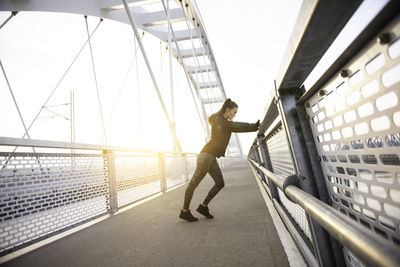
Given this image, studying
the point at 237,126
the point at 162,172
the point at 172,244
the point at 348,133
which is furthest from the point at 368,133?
the point at 162,172

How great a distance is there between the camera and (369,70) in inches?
25.4

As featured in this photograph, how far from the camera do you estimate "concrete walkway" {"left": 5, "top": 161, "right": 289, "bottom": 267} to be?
1.53 meters

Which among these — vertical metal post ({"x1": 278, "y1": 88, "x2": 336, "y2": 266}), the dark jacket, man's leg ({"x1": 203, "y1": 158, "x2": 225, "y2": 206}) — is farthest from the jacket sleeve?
vertical metal post ({"x1": 278, "y1": 88, "x2": 336, "y2": 266})

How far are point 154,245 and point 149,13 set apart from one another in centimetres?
1569

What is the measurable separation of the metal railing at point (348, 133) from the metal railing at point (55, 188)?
8.41 feet

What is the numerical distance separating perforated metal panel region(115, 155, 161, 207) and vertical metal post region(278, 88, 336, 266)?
3187 mm

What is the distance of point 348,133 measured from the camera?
80 cm

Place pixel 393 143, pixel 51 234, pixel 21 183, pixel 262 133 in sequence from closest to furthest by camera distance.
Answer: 1. pixel 393 143
2. pixel 21 183
3. pixel 51 234
4. pixel 262 133

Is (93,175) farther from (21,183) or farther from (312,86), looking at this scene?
(312,86)

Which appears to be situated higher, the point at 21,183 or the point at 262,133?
the point at 262,133

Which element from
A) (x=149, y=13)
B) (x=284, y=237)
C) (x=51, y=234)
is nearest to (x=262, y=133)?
(x=284, y=237)

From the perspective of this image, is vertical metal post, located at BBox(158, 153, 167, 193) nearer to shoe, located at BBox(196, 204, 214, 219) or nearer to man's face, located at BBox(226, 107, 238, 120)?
shoe, located at BBox(196, 204, 214, 219)

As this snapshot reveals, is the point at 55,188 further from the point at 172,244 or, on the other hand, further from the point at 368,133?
Answer: the point at 368,133

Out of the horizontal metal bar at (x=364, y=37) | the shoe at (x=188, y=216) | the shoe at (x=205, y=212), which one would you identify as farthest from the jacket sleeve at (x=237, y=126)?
the horizontal metal bar at (x=364, y=37)
